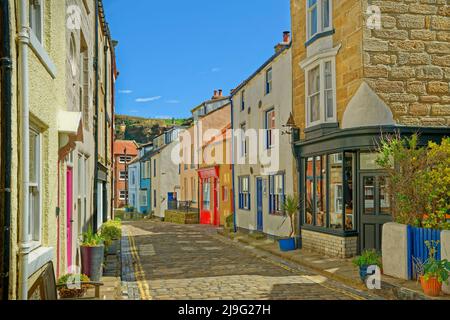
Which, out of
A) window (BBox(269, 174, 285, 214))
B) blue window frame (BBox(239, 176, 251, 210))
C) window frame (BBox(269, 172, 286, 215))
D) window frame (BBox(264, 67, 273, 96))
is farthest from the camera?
blue window frame (BBox(239, 176, 251, 210))

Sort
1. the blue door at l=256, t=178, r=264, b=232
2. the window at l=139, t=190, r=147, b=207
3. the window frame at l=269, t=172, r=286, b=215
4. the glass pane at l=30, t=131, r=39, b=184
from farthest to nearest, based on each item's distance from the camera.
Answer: the window at l=139, t=190, r=147, b=207 < the blue door at l=256, t=178, r=264, b=232 < the window frame at l=269, t=172, r=286, b=215 < the glass pane at l=30, t=131, r=39, b=184

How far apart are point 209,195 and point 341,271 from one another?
908 inches

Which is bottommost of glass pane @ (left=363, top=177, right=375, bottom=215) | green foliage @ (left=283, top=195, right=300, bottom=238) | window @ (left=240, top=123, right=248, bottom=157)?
green foliage @ (left=283, top=195, right=300, bottom=238)

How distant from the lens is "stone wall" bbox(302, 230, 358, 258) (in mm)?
14820

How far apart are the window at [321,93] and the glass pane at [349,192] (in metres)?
1.40

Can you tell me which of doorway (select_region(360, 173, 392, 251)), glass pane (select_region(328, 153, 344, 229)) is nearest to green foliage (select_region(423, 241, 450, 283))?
doorway (select_region(360, 173, 392, 251))

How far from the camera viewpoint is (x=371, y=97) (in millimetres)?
14219

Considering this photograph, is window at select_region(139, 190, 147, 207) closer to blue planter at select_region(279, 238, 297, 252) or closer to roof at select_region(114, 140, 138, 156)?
roof at select_region(114, 140, 138, 156)

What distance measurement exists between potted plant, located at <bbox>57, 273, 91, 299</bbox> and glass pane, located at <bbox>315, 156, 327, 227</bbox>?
9294 millimetres

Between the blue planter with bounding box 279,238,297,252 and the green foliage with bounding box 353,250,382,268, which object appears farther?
the blue planter with bounding box 279,238,297,252

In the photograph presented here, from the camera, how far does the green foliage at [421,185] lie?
10.5 metres

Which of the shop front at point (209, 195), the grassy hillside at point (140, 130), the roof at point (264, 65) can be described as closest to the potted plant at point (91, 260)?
the roof at point (264, 65)

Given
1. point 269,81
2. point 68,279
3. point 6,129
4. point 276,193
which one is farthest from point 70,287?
point 269,81
